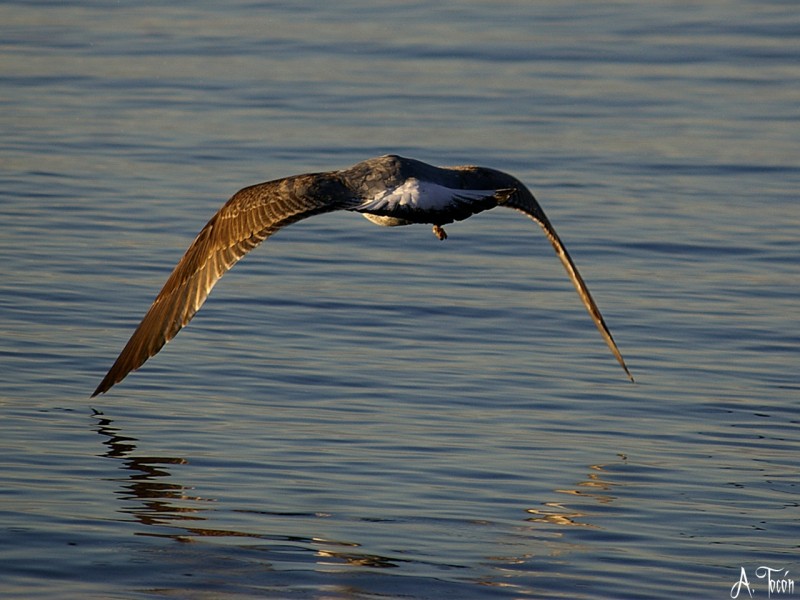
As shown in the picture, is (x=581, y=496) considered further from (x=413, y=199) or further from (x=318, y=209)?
(x=318, y=209)

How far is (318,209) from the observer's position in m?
8.45

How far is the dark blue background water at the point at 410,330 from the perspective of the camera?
7.58m

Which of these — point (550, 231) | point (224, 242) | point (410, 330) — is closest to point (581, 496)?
point (550, 231)

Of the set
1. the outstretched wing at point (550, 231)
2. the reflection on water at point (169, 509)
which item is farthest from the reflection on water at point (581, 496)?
the reflection on water at point (169, 509)

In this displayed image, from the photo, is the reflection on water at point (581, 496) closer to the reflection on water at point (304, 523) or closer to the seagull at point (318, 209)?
the reflection on water at point (304, 523)

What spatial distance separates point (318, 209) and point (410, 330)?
101 inches

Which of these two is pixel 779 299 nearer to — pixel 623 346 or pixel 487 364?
pixel 623 346

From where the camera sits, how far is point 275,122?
16.7 meters

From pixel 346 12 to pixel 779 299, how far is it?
11.5 metres

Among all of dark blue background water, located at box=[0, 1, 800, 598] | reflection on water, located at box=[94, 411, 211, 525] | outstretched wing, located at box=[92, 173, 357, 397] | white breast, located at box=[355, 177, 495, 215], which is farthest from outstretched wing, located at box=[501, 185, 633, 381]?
reflection on water, located at box=[94, 411, 211, 525]

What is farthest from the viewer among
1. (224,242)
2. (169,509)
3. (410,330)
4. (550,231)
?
(410,330)

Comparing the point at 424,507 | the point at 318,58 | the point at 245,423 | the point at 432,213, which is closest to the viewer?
the point at 424,507

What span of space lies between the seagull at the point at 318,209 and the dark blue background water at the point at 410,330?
569mm

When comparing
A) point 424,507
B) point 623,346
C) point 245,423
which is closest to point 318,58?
point 623,346
